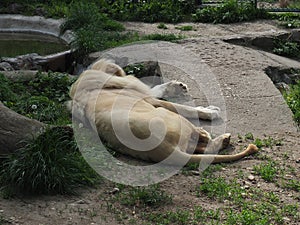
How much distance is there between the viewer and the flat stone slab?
6.58m

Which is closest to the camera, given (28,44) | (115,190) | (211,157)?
(115,190)

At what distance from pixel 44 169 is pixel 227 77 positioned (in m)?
3.96

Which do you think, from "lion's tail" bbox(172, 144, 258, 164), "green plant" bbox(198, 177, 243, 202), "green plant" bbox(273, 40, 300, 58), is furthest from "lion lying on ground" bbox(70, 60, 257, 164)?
"green plant" bbox(273, 40, 300, 58)

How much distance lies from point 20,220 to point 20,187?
1.62 ft

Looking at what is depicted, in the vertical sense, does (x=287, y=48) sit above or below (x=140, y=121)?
below

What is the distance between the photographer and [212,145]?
569cm

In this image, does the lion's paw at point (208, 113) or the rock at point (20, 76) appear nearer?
the lion's paw at point (208, 113)

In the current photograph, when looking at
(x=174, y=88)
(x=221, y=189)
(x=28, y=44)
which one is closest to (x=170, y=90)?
(x=174, y=88)

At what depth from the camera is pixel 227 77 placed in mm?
8039

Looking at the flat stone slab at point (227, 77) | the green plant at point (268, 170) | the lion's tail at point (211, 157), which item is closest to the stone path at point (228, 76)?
the flat stone slab at point (227, 77)

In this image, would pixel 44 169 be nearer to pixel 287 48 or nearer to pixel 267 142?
pixel 267 142

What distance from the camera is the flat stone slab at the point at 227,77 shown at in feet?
21.6

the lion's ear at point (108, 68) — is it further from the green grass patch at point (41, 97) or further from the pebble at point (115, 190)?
the pebble at point (115, 190)

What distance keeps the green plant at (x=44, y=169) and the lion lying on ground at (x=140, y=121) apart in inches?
21.7
